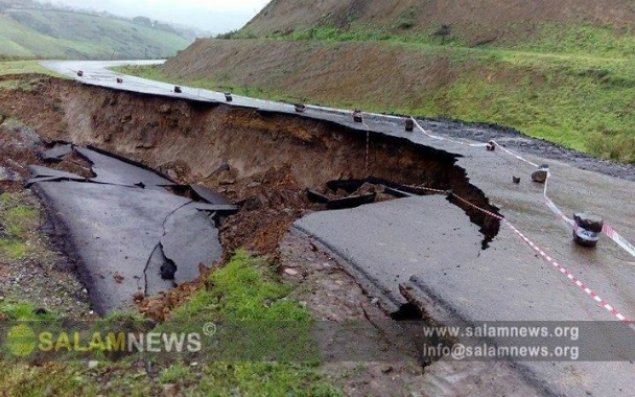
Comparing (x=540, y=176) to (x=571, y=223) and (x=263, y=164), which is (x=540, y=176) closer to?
(x=571, y=223)

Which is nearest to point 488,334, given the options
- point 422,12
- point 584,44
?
point 584,44

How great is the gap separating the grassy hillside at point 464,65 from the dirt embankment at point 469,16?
0.24 ft

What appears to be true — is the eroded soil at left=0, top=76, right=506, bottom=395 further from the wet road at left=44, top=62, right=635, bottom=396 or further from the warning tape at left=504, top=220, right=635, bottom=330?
the warning tape at left=504, top=220, right=635, bottom=330

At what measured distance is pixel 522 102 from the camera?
1886cm

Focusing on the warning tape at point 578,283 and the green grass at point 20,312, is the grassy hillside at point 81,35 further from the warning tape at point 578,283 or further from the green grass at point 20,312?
the warning tape at point 578,283

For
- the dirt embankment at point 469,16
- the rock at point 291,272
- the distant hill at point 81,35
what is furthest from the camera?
the distant hill at point 81,35

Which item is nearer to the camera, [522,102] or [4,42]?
[522,102]

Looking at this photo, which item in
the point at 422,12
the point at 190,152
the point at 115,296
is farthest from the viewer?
the point at 422,12

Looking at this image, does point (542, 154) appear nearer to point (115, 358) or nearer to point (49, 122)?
point (115, 358)

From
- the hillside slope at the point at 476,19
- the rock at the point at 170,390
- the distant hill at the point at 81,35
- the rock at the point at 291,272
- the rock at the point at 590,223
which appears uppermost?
the distant hill at the point at 81,35

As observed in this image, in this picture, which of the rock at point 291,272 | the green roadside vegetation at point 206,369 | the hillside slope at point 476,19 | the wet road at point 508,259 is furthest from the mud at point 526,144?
the hillside slope at point 476,19

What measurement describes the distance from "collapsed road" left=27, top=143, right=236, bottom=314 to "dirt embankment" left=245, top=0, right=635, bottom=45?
63.8ft

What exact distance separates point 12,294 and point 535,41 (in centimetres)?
2399

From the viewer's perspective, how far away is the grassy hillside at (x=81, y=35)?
88231 millimetres
